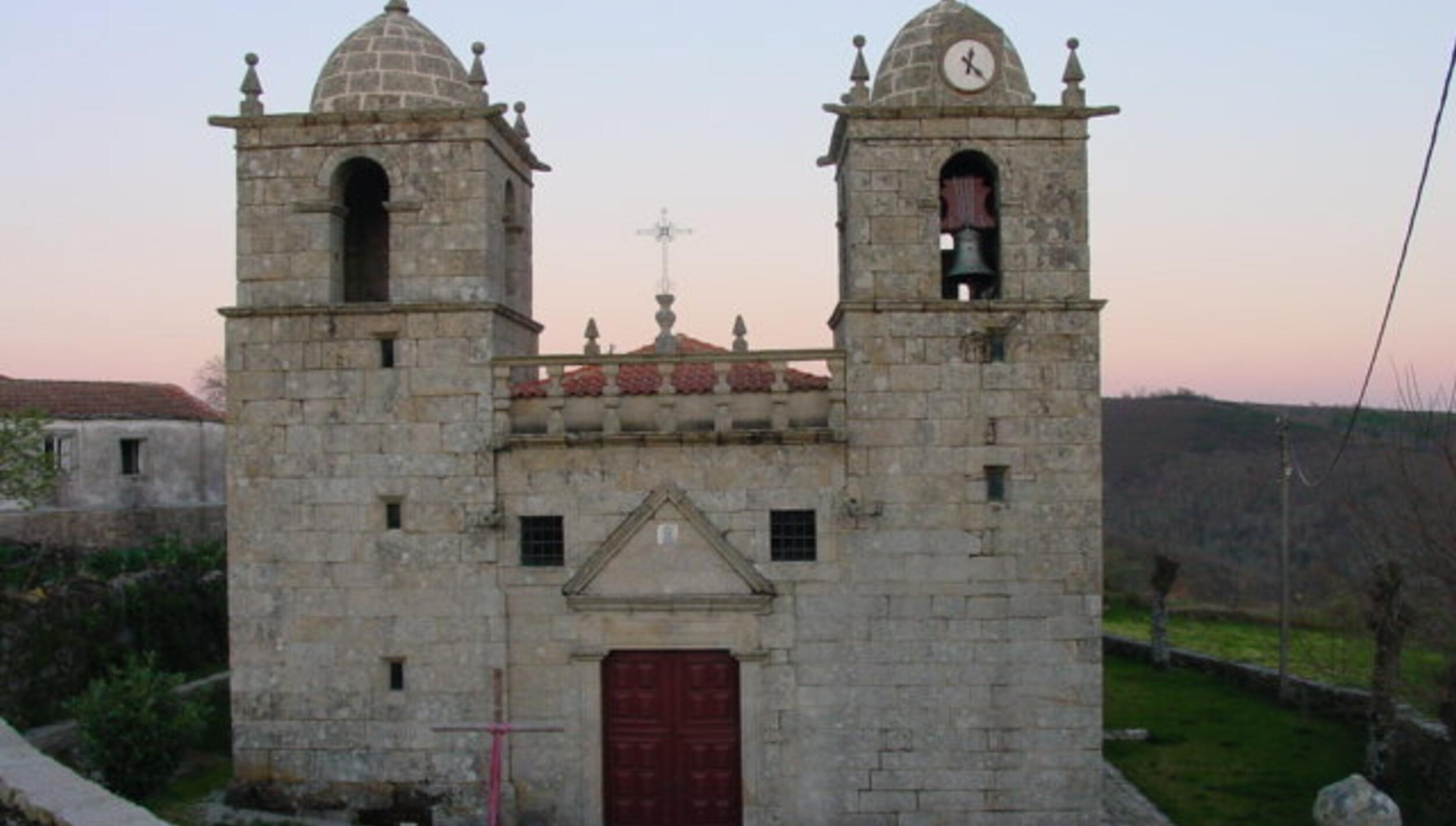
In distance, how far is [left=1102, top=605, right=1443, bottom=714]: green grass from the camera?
837 inches

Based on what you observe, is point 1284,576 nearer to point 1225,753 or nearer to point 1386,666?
point 1225,753

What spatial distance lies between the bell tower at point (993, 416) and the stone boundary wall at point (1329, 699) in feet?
20.2

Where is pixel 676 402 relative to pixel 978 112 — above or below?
below

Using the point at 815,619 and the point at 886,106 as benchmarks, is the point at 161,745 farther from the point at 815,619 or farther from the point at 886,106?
the point at 886,106

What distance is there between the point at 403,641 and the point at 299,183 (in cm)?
594

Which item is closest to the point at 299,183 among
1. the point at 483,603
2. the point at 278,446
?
the point at 278,446

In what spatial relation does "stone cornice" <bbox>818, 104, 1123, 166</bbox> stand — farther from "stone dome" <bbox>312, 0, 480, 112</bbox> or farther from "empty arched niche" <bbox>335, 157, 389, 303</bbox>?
"empty arched niche" <bbox>335, 157, 389, 303</bbox>

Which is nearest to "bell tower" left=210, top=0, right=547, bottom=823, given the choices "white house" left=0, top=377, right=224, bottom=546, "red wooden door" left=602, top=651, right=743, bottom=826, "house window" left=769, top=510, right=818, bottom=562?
"red wooden door" left=602, top=651, right=743, bottom=826

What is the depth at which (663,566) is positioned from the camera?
46.7 ft

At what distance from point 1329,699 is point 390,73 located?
19093 millimetres

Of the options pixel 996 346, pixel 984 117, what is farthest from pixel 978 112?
pixel 996 346

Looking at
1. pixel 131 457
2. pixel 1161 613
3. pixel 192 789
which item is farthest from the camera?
pixel 131 457

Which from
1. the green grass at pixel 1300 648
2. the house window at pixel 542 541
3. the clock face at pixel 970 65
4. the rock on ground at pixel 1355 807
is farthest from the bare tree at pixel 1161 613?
the house window at pixel 542 541

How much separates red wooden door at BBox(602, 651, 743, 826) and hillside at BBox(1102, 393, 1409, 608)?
37.5 feet
